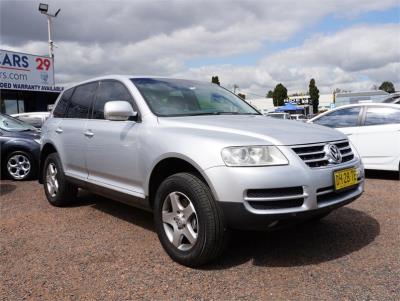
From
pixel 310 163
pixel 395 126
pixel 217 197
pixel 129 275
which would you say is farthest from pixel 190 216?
pixel 395 126

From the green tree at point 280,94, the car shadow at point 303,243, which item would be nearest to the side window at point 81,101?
the car shadow at point 303,243

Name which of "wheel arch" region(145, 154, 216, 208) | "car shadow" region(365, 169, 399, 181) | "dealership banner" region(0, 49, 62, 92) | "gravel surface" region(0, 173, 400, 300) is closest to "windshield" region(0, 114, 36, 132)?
"gravel surface" region(0, 173, 400, 300)

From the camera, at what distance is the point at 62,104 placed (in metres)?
5.75

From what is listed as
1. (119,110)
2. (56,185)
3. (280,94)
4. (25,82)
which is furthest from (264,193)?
(280,94)

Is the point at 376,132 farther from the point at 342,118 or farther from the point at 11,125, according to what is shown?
the point at 11,125

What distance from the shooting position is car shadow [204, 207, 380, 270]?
137 inches

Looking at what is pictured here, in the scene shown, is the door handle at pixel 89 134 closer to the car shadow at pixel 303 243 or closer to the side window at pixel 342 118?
the car shadow at pixel 303 243

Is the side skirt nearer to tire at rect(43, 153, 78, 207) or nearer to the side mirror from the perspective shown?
tire at rect(43, 153, 78, 207)

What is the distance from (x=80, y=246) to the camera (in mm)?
3969

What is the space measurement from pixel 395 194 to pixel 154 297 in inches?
173

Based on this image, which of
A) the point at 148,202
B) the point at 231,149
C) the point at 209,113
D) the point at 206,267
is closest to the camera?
the point at 231,149

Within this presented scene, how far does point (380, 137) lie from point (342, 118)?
89cm

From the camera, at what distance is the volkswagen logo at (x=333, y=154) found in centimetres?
335

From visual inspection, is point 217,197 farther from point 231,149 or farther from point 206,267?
point 206,267
